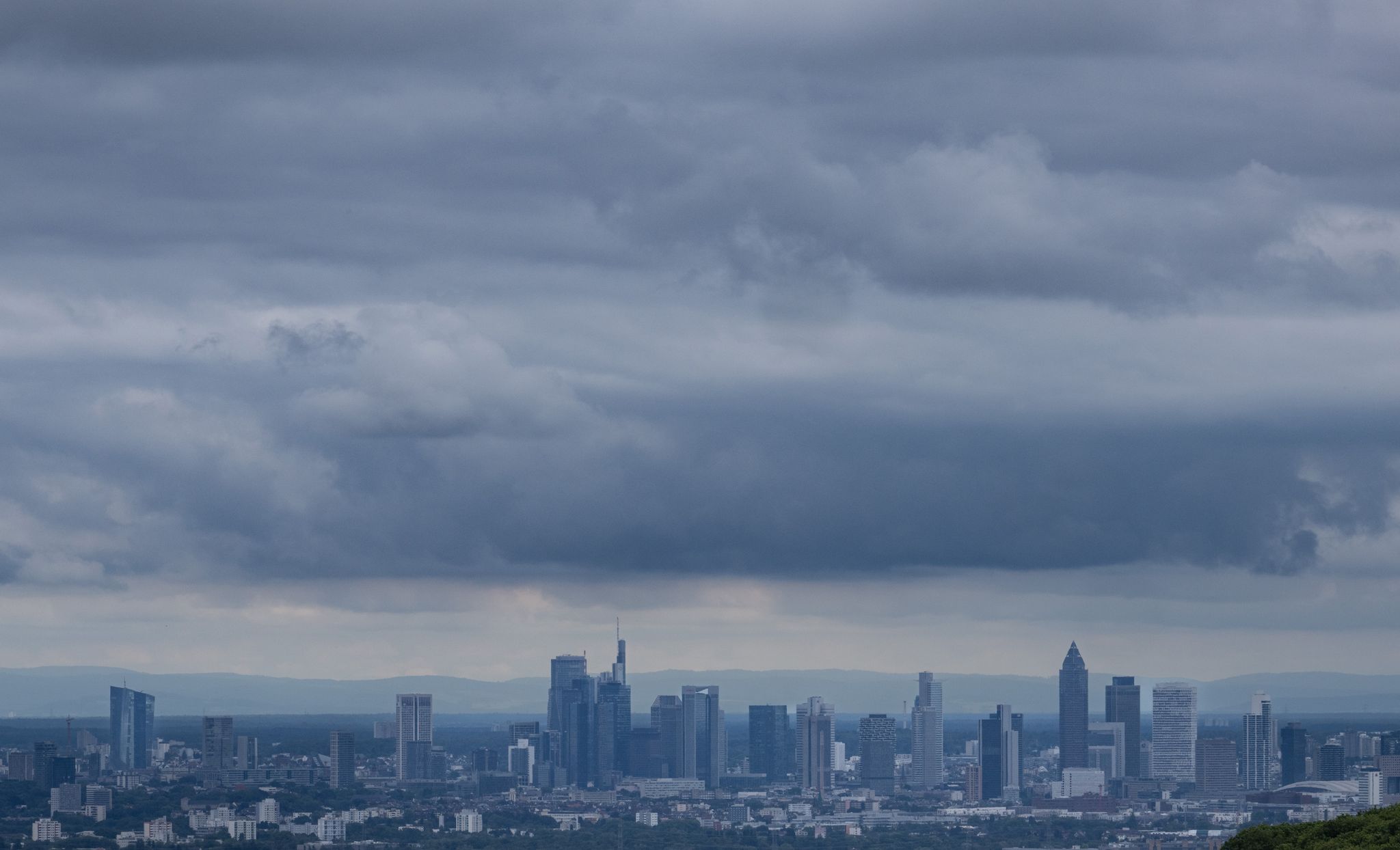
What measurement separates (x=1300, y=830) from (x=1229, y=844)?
4.28 m

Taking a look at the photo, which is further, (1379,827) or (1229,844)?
(1229,844)

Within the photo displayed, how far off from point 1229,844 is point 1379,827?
994 cm

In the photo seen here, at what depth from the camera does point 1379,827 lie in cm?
7169

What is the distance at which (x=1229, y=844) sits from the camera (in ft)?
266

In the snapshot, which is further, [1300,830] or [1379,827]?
[1300,830]

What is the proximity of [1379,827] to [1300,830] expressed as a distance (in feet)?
18.8

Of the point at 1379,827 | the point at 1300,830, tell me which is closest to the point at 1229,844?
the point at 1300,830

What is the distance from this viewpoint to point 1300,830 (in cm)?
7719

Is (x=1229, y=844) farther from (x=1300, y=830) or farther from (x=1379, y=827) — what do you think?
(x=1379, y=827)
